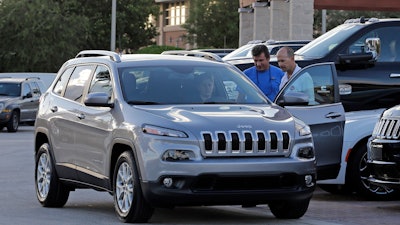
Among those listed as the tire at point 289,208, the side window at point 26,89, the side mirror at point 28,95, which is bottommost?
the side mirror at point 28,95

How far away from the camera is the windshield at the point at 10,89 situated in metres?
37.4

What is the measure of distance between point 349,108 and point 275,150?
5.05 meters

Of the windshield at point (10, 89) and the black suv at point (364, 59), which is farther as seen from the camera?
the windshield at point (10, 89)

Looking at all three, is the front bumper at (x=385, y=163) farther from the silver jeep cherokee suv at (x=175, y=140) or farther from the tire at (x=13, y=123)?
the tire at (x=13, y=123)

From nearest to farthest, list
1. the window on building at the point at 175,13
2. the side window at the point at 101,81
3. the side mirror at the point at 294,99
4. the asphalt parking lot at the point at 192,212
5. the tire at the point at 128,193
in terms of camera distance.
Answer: the tire at the point at 128,193 < the asphalt parking lot at the point at 192,212 < the side mirror at the point at 294,99 < the side window at the point at 101,81 < the window on building at the point at 175,13

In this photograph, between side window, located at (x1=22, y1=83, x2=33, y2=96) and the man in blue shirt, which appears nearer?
the man in blue shirt

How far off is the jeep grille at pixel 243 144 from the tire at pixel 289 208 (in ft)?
2.27

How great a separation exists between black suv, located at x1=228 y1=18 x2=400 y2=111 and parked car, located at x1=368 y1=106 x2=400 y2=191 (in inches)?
139

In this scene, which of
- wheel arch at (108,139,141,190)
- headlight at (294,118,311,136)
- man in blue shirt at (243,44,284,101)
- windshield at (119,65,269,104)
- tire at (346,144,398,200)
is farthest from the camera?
man in blue shirt at (243,44,284,101)

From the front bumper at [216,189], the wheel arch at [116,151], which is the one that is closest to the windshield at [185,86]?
the wheel arch at [116,151]

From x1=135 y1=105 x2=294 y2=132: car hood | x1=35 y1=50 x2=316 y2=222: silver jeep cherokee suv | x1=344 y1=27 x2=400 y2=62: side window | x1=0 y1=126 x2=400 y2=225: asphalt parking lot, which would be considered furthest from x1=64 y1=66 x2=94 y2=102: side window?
x1=344 y1=27 x2=400 y2=62: side window

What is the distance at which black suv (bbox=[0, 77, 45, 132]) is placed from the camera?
35.8 m

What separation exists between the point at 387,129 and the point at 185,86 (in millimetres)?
2113

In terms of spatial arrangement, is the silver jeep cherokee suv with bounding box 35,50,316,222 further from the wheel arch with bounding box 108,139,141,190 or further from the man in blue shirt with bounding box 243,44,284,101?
the man in blue shirt with bounding box 243,44,284,101
